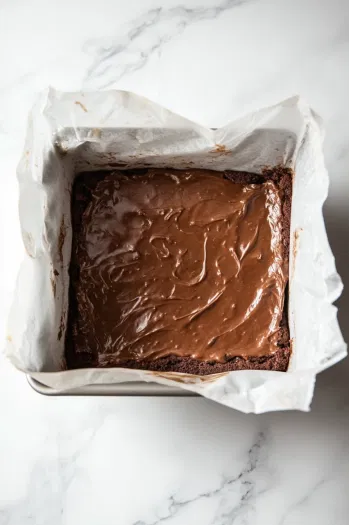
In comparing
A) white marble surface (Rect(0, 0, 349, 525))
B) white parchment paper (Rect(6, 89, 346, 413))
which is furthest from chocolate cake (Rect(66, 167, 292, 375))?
white marble surface (Rect(0, 0, 349, 525))

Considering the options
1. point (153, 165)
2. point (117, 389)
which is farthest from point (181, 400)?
point (153, 165)

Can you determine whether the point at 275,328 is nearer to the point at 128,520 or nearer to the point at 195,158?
the point at 195,158

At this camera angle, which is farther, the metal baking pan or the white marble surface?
the white marble surface

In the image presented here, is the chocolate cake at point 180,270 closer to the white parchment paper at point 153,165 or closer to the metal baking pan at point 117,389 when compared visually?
the white parchment paper at point 153,165

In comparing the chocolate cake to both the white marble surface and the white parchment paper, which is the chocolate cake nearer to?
the white parchment paper

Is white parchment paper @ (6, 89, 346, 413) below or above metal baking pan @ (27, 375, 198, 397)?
above

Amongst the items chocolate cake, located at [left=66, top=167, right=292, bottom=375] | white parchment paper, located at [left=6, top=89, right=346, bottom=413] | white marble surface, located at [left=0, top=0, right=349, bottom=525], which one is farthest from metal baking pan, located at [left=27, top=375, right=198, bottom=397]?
white marble surface, located at [left=0, top=0, right=349, bottom=525]

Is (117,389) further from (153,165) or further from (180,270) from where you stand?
(153,165)
